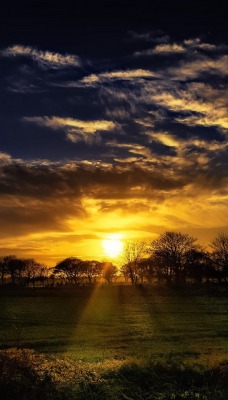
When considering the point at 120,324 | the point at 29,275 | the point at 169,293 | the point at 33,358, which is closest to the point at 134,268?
the point at 29,275

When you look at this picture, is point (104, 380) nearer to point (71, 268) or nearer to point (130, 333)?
point (130, 333)

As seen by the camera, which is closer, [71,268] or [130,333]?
[130,333]

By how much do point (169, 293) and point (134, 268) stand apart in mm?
85047

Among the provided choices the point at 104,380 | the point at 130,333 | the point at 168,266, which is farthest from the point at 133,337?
the point at 168,266

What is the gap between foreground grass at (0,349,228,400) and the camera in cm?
1547

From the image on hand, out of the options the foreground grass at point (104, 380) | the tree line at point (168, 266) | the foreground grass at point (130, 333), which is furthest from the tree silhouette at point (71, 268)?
the foreground grass at point (104, 380)

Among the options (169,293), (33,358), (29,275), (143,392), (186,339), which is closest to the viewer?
(143,392)

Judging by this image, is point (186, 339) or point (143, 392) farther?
point (186, 339)

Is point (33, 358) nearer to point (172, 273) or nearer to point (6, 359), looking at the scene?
point (6, 359)

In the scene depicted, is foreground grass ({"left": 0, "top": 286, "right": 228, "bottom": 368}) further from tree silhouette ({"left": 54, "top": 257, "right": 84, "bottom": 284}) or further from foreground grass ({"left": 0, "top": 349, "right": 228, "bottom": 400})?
tree silhouette ({"left": 54, "top": 257, "right": 84, "bottom": 284})

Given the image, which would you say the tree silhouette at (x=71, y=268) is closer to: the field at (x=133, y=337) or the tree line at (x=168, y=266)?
the tree line at (x=168, y=266)

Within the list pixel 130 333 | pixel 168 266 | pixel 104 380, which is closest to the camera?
pixel 104 380

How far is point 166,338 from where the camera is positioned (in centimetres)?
3366

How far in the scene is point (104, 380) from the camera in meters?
16.7
